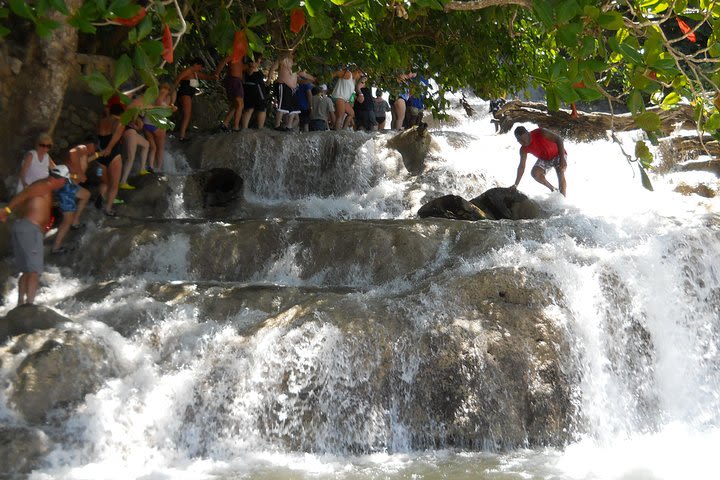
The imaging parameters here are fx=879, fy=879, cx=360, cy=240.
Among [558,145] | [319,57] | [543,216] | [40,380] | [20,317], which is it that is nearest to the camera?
[40,380]

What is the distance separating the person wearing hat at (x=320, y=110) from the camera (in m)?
15.5

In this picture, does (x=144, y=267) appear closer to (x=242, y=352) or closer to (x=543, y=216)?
(x=242, y=352)

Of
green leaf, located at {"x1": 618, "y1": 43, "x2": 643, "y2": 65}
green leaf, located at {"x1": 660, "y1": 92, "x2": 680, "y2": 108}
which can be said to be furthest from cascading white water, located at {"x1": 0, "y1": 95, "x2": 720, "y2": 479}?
green leaf, located at {"x1": 618, "y1": 43, "x2": 643, "y2": 65}

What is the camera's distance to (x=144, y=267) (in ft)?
31.2

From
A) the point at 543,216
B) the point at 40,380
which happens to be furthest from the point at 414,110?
the point at 40,380

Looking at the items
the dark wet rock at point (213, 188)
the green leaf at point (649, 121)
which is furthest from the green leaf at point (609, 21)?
the dark wet rock at point (213, 188)

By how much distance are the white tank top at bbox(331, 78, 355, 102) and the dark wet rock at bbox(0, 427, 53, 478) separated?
34.7 feet

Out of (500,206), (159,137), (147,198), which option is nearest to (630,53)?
(500,206)

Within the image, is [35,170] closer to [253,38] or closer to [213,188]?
[213,188]

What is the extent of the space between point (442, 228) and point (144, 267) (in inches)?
128

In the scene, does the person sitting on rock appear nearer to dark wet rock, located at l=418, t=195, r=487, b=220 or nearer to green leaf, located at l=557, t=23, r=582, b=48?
dark wet rock, located at l=418, t=195, r=487, b=220

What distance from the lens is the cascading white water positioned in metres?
6.40

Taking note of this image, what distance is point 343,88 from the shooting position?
15.9m

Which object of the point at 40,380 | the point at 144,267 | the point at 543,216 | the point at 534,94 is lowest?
the point at 40,380
